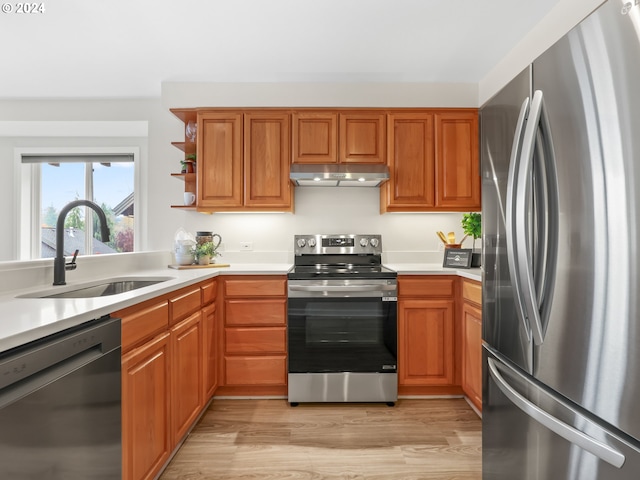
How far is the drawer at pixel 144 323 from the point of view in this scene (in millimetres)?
1331

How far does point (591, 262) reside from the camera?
33.4 inches

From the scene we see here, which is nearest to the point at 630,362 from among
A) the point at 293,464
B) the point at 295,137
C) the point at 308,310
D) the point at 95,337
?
the point at 95,337

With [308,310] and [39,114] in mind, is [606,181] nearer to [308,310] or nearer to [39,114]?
[308,310]

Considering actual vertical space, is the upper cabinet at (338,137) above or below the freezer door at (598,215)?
above

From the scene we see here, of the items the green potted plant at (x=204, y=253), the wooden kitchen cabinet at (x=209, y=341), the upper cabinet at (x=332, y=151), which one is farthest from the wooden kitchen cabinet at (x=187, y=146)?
the wooden kitchen cabinet at (x=209, y=341)

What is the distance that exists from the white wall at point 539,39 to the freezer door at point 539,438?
6.17 feet

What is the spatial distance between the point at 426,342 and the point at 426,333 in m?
0.06

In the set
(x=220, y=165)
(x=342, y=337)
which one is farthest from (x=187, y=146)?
(x=342, y=337)

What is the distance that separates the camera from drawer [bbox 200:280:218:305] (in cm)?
229

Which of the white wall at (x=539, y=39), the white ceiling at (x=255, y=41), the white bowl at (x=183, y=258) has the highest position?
the white ceiling at (x=255, y=41)

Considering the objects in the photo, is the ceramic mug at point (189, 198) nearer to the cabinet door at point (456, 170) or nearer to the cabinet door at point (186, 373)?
the cabinet door at point (186, 373)

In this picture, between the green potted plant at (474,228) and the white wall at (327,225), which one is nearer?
the green potted plant at (474,228)

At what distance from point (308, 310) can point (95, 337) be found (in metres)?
1.53

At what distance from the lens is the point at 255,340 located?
2605 millimetres
